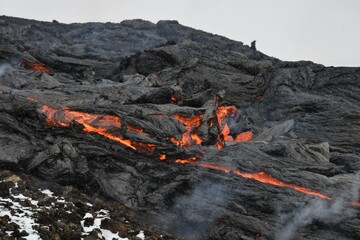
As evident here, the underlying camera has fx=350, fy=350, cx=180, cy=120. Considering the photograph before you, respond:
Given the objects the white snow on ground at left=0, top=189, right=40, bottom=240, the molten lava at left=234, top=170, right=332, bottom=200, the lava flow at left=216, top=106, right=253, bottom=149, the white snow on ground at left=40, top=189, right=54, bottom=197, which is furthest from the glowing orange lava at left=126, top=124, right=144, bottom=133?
the white snow on ground at left=0, top=189, right=40, bottom=240

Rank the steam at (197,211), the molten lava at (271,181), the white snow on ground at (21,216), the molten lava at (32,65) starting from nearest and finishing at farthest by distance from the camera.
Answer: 1. the white snow on ground at (21,216)
2. the steam at (197,211)
3. the molten lava at (271,181)
4. the molten lava at (32,65)

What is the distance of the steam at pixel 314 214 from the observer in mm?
20750

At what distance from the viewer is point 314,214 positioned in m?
21.1

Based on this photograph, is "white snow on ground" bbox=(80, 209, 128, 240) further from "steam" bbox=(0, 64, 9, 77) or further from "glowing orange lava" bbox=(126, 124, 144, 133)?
"steam" bbox=(0, 64, 9, 77)

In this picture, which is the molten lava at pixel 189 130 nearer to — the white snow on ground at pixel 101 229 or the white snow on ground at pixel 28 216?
the white snow on ground at pixel 101 229

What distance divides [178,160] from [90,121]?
751 centimetres

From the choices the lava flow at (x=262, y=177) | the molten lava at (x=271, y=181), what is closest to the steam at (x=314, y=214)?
the lava flow at (x=262, y=177)

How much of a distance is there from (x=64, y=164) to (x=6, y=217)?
9807 millimetres

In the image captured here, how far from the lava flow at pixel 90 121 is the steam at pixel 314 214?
427 inches

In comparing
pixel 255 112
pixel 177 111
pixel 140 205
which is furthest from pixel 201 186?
pixel 255 112

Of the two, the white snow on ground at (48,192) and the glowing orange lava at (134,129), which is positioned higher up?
the glowing orange lava at (134,129)

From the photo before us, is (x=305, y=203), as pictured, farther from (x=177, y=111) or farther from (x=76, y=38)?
(x=76, y=38)

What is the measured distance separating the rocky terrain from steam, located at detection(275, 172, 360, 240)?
66mm

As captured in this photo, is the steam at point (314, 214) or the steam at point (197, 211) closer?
the steam at point (314, 214)
